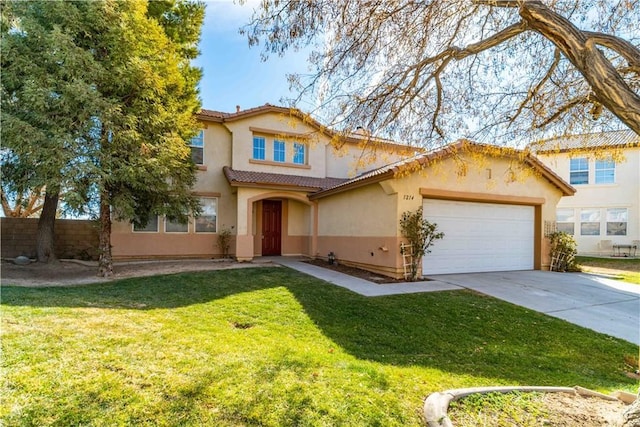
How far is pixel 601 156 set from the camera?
22.8 feet

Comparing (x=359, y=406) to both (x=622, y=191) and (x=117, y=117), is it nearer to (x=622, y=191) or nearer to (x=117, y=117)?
(x=117, y=117)

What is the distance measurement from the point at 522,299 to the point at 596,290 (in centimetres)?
319

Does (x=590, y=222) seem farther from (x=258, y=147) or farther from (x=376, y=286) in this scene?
(x=258, y=147)

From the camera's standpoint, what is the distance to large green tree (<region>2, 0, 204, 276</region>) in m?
9.01

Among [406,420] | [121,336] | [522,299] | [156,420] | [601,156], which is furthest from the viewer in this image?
[522,299]

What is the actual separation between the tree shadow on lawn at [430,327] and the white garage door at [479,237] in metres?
2.64

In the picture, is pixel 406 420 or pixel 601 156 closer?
pixel 406 420

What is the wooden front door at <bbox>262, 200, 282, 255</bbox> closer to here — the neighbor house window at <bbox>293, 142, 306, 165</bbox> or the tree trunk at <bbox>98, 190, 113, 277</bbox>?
the neighbor house window at <bbox>293, 142, 306, 165</bbox>

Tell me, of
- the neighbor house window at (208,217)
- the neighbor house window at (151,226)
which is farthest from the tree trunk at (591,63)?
the neighbor house window at (151,226)

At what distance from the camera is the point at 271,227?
16719mm

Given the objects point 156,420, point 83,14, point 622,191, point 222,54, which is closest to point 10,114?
point 83,14

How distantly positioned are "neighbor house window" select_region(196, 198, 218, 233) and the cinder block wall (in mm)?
3999

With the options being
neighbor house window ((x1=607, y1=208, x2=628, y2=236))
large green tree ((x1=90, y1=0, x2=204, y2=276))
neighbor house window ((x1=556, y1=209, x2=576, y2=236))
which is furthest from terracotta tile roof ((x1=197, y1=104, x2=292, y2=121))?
neighbor house window ((x1=607, y1=208, x2=628, y2=236))

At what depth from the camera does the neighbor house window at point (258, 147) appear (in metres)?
15.8
